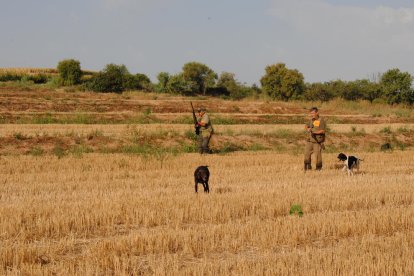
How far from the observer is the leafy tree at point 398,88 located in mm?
56875

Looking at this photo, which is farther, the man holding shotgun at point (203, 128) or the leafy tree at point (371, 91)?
the leafy tree at point (371, 91)

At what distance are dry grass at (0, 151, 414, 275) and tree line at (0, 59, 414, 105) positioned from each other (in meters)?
41.9

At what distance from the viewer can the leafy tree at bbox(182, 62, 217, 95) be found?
65812 millimetres

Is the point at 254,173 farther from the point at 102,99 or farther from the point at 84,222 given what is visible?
the point at 102,99

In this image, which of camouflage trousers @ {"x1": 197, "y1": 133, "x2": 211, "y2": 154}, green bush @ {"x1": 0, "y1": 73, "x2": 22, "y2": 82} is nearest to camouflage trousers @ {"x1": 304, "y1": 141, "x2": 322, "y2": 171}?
camouflage trousers @ {"x1": 197, "y1": 133, "x2": 211, "y2": 154}

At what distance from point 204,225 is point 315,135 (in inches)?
328

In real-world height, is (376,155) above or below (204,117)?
below

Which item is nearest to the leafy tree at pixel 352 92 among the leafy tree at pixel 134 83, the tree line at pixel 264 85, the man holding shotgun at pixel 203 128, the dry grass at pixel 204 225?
the tree line at pixel 264 85

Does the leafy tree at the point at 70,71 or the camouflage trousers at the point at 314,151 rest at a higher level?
the leafy tree at the point at 70,71

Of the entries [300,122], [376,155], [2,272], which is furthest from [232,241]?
[300,122]

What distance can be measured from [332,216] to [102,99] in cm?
3756

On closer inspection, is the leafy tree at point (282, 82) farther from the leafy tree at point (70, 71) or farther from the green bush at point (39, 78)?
the green bush at point (39, 78)

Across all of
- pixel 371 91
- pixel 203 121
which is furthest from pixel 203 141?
pixel 371 91

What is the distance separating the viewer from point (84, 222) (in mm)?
8359
